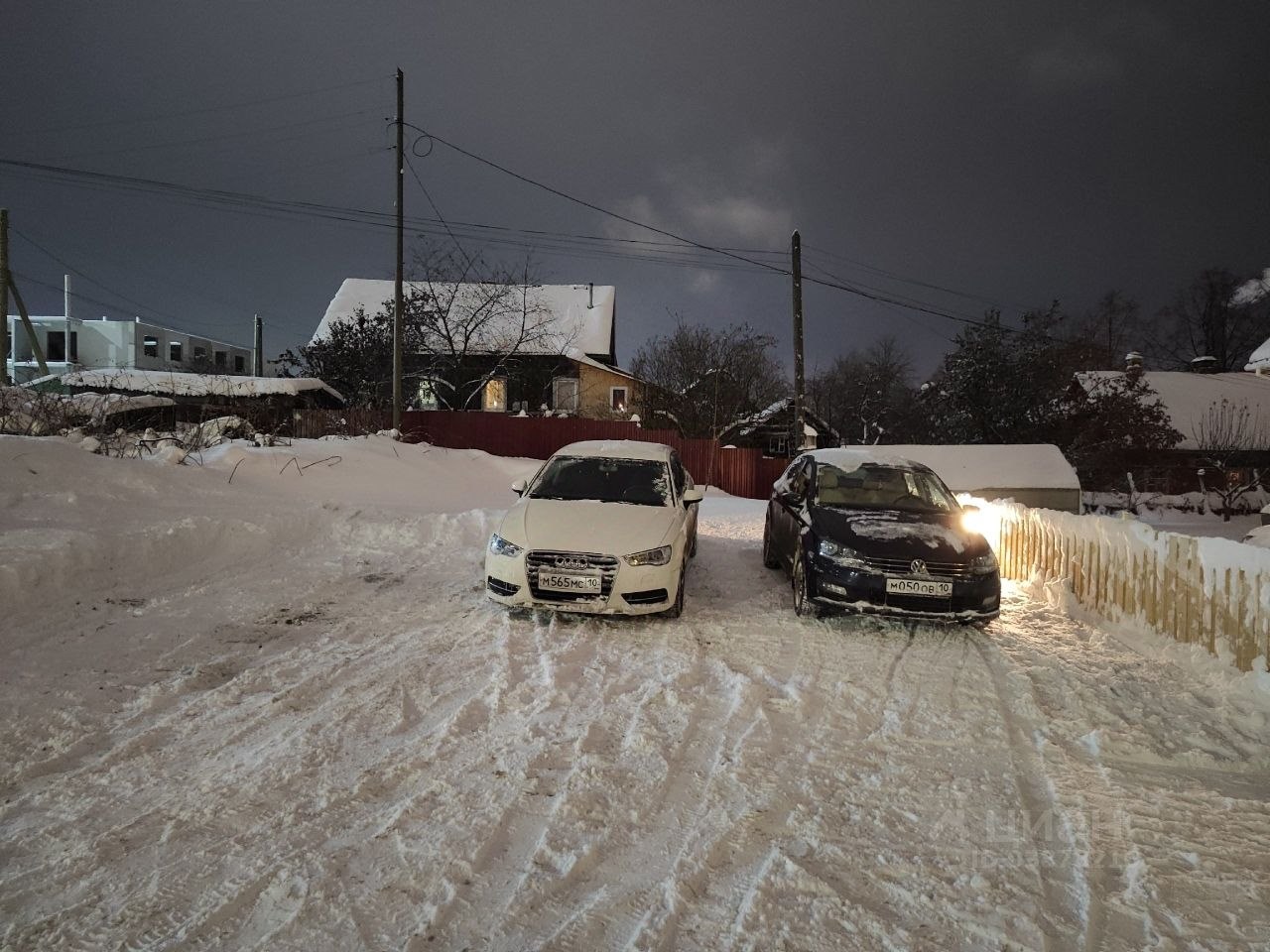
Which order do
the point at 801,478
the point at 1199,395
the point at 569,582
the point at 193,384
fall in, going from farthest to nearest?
the point at 1199,395
the point at 193,384
the point at 801,478
the point at 569,582

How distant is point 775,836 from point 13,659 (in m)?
4.78

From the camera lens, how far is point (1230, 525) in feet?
61.3

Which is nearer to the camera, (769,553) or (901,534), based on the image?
(901,534)

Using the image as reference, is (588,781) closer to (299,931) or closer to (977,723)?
(299,931)

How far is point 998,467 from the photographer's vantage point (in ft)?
42.0

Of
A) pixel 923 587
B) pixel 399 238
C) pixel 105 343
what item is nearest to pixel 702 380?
pixel 399 238

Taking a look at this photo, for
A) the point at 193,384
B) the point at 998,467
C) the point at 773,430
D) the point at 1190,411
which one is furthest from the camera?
the point at 773,430

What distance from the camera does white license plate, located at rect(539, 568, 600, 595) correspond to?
5.21 metres

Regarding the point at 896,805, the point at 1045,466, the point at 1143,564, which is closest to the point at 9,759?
the point at 896,805

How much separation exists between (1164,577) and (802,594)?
9.67 feet

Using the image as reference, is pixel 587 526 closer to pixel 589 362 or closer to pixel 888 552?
pixel 888 552

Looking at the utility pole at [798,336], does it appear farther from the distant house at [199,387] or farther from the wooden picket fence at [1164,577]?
the distant house at [199,387]

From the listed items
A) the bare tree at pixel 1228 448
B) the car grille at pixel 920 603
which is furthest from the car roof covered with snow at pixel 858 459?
the bare tree at pixel 1228 448

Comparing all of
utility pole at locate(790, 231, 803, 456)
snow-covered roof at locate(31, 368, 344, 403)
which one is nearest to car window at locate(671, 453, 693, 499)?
utility pole at locate(790, 231, 803, 456)
